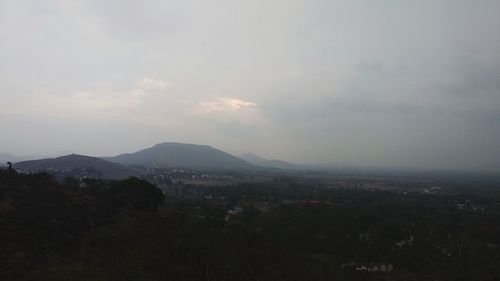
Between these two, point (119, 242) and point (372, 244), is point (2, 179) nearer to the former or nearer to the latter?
point (119, 242)

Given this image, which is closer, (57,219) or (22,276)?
(22,276)

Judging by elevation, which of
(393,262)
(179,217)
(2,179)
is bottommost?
(393,262)

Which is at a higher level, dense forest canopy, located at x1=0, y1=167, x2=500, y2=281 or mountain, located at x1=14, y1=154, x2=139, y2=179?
mountain, located at x1=14, y1=154, x2=139, y2=179

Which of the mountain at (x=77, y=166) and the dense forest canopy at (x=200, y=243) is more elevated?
the mountain at (x=77, y=166)

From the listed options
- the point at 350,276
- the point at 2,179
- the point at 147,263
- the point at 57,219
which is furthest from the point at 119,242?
the point at 2,179

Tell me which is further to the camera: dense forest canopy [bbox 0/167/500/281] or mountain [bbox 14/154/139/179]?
mountain [bbox 14/154/139/179]

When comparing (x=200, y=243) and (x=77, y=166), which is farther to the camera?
(x=77, y=166)

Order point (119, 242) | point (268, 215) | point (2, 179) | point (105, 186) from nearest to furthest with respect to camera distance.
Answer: point (119, 242) < point (2, 179) < point (105, 186) < point (268, 215)

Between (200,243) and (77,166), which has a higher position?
(77,166)

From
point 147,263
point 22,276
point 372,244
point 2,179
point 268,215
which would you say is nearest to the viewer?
point 22,276

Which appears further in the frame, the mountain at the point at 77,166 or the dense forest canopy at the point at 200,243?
the mountain at the point at 77,166

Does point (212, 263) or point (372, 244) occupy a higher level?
point (212, 263)
